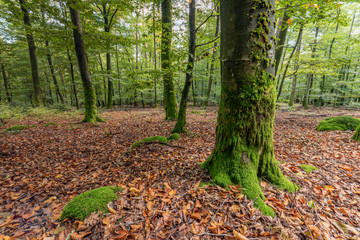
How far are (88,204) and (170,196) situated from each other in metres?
1.18

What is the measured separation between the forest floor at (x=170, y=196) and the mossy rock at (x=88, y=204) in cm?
11

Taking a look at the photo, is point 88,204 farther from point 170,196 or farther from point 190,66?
point 190,66

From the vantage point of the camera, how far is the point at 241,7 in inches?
75.7

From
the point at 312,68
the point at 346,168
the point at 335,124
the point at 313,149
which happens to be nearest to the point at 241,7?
the point at 346,168

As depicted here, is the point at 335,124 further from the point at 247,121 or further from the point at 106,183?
the point at 106,183

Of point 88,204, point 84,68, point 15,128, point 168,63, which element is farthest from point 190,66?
point 15,128

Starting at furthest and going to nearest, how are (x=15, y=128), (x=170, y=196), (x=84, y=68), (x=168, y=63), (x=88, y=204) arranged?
(x=84, y=68) < (x=168, y=63) < (x=15, y=128) < (x=170, y=196) < (x=88, y=204)

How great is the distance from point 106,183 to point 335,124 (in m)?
8.81

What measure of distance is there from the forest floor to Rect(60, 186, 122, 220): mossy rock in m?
0.11

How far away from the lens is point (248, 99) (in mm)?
2049

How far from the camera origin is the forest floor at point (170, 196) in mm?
1646

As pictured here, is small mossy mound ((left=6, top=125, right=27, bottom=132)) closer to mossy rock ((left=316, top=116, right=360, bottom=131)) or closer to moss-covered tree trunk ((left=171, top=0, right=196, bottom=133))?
moss-covered tree trunk ((left=171, top=0, right=196, bottom=133))

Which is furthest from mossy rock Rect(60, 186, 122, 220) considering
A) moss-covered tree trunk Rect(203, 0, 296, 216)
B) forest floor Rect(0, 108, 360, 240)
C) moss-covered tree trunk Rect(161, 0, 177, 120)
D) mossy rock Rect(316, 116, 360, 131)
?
mossy rock Rect(316, 116, 360, 131)

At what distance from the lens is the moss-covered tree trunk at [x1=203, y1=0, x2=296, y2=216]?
1946mm
